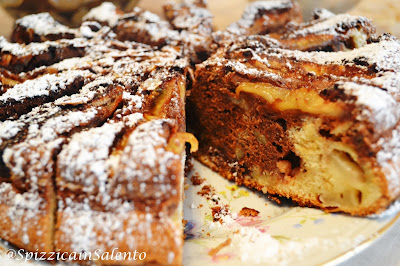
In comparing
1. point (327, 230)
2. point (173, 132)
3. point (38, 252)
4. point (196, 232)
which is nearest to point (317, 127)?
point (327, 230)

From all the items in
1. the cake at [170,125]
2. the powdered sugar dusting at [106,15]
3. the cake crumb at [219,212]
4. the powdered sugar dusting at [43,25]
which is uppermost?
the powdered sugar dusting at [106,15]

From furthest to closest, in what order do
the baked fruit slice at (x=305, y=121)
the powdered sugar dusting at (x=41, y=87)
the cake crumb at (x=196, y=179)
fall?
the cake crumb at (x=196, y=179) < the powdered sugar dusting at (x=41, y=87) < the baked fruit slice at (x=305, y=121)

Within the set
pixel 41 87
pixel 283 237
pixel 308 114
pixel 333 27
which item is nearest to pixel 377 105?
pixel 308 114

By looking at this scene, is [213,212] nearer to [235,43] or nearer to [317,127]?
[317,127]

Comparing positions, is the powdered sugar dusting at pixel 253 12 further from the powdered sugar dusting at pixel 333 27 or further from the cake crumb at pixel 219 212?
the cake crumb at pixel 219 212

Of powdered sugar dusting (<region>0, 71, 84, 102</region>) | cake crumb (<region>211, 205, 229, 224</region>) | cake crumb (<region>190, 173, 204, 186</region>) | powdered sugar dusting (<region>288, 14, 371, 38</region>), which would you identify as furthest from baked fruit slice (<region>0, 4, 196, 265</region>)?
powdered sugar dusting (<region>288, 14, 371, 38</region>)

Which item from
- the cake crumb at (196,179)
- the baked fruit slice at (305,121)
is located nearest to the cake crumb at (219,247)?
the baked fruit slice at (305,121)
